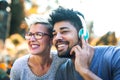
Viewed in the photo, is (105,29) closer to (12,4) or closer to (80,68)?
(12,4)

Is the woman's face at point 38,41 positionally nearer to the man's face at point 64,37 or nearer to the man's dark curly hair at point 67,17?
the man's dark curly hair at point 67,17

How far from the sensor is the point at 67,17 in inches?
119

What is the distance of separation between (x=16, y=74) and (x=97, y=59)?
871 mm

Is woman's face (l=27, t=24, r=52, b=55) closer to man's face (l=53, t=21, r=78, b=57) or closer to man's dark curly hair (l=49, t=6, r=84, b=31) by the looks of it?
man's dark curly hair (l=49, t=6, r=84, b=31)

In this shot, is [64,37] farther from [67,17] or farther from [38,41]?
[38,41]

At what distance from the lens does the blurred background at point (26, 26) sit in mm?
5652

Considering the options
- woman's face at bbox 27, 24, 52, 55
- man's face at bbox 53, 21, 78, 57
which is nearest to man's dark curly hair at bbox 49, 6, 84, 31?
man's face at bbox 53, 21, 78, 57

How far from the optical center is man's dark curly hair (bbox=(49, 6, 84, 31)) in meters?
3.02

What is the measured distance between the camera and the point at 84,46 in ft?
9.45

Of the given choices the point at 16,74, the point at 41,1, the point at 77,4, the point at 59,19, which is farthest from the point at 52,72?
the point at 41,1

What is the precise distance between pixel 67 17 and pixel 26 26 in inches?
128

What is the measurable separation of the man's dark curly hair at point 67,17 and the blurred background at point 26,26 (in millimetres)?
2485

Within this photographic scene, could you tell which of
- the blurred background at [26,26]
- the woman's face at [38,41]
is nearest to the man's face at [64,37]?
the woman's face at [38,41]

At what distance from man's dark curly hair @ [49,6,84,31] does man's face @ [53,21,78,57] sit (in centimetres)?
4
